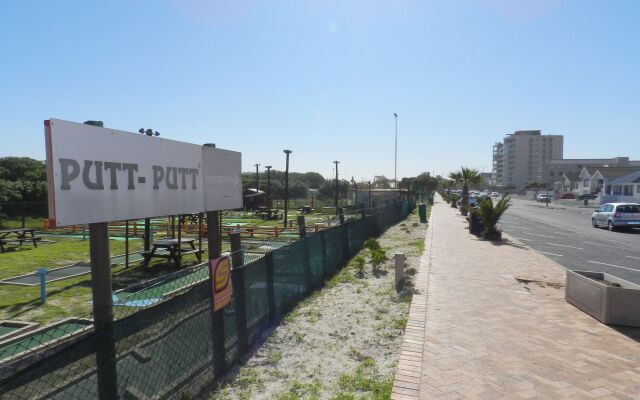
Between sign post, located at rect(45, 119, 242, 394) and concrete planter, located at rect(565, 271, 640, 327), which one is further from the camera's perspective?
concrete planter, located at rect(565, 271, 640, 327)

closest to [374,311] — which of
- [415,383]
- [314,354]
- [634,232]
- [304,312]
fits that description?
[304,312]

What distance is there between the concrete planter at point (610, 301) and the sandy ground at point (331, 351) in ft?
8.90

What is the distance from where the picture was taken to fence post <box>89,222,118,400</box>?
2.94 metres

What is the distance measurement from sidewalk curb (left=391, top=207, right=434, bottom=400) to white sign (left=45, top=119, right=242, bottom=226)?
2.56 meters

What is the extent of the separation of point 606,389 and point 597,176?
82.6 meters

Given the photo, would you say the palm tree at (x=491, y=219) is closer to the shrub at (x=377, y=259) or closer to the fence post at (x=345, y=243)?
the fence post at (x=345, y=243)

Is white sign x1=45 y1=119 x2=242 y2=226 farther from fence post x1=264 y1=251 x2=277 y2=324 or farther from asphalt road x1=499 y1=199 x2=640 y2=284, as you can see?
asphalt road x1=499 y1=199 x2=640 y2=284

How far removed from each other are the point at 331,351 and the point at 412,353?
3.19 feet

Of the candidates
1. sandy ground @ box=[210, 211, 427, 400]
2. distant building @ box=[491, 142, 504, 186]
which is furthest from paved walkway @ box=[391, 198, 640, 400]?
distant building @ box=[491, 142, 504, 186]

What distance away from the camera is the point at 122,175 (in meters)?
3.13

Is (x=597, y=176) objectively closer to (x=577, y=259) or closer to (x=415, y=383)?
(x=577, y=259)

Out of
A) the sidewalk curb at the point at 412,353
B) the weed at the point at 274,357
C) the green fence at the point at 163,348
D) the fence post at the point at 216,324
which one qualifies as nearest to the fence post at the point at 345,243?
the sidewalk curb at the point at 412,353

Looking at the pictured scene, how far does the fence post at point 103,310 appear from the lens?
2938 millimetres

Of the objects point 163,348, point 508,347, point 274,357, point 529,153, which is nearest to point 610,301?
point 508,347
